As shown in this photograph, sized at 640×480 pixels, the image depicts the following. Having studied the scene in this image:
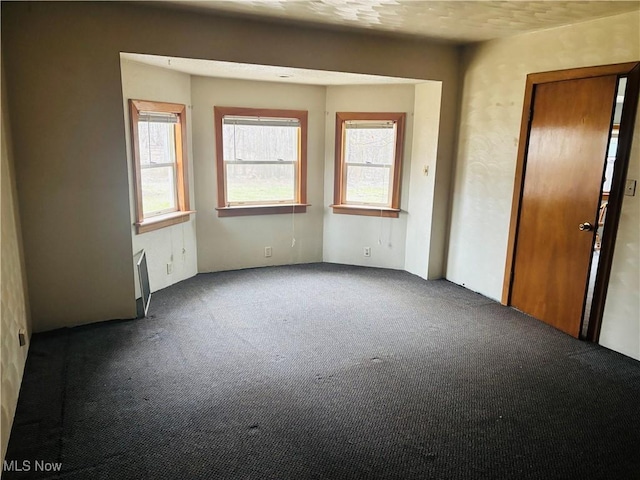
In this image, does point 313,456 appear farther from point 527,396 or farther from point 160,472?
point 527,396

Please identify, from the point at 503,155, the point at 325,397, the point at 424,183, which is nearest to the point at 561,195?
the point at 503,155

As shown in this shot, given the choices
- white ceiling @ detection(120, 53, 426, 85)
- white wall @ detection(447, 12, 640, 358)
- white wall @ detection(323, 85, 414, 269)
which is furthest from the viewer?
white wall @ detection(323, 85, 414, 269)

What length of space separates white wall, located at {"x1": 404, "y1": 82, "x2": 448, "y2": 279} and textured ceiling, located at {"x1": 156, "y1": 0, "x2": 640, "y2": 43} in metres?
0.99

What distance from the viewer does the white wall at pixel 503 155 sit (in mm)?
3238

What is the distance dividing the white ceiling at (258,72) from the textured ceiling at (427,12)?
0.45m

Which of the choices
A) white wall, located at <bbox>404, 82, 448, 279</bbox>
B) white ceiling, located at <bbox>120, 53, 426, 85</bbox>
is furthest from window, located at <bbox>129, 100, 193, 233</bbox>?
A: white wall, located at <bbox>404, 82, 448, 279</bbox>

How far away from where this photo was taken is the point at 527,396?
281 cm

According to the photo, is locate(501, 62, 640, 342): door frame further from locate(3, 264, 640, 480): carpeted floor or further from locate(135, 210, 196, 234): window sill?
locate(135, 210, 196, 234): window sill

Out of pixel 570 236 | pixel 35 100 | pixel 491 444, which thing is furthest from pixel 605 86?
pixel 35 100

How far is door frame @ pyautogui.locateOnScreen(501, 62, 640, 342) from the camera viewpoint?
10.3 ft

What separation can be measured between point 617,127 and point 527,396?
87.3 inches

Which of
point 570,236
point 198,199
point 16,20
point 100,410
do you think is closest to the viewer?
point 100,410

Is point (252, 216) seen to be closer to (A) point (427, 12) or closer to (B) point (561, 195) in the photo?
(A) point (427, 12)

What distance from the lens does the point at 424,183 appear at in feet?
16.3
